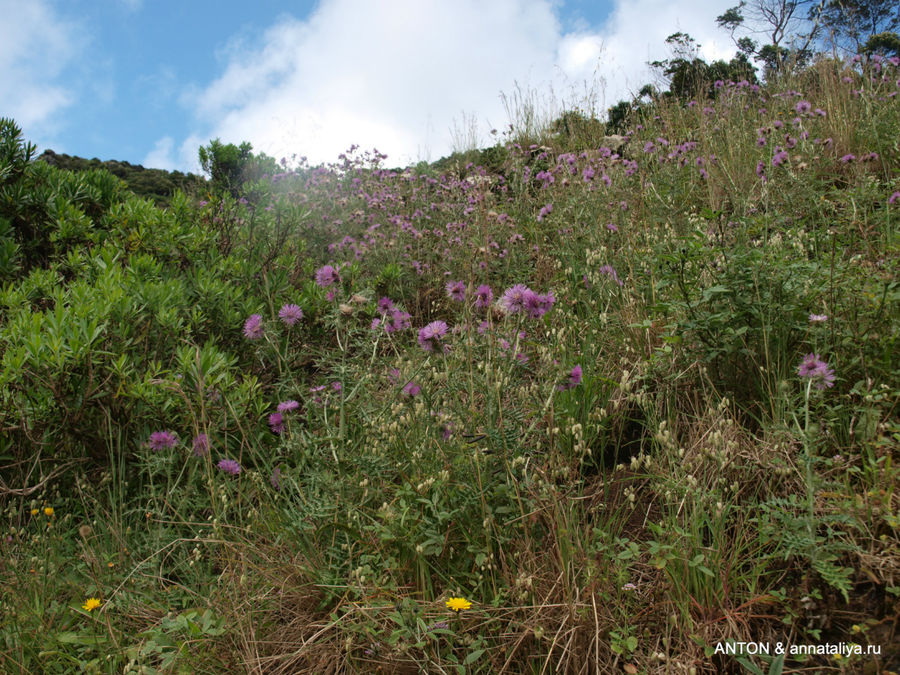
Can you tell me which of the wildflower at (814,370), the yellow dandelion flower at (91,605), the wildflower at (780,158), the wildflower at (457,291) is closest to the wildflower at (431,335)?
the wildflower at (457,291)

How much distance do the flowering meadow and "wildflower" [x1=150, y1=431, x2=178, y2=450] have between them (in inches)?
0.4

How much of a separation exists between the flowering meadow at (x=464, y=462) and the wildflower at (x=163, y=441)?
1 cm

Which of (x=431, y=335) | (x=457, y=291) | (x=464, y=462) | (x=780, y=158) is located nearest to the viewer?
(x=464, y=462)

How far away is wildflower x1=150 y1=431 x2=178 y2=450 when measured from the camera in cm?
253

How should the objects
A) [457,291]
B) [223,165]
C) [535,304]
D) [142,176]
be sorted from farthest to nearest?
1. [142,176]
2. [223,165]
3. [457,291]
4. [535,304]

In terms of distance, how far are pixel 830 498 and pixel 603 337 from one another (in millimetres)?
1254

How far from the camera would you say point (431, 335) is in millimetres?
2127

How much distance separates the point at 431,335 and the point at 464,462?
0.52 metres

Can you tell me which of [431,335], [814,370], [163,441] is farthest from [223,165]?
[814,370]

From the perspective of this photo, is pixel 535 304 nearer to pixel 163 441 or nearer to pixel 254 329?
pixel 254 329

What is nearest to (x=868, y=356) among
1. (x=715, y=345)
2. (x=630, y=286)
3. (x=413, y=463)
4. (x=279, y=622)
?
(x=715, y=345)

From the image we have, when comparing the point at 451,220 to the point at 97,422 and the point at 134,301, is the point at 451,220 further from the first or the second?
the point at 97,422

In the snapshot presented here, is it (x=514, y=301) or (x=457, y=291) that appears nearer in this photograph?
(x=514, y=301)

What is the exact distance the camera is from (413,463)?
6.55ft
